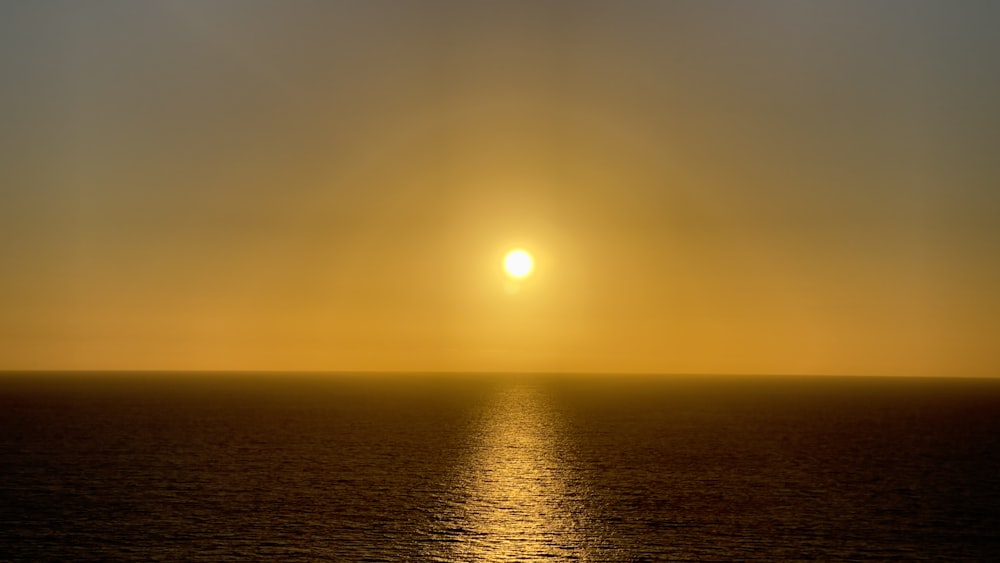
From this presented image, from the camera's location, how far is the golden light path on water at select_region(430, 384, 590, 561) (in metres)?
66.9

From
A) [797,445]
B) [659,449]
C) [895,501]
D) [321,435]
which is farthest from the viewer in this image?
[321,435]

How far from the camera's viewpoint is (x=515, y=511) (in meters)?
82.6

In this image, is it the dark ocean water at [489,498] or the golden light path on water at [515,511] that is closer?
the golden light path on water at [515,511]

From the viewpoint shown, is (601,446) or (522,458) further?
(601,446)

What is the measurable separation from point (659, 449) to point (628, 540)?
71.9m

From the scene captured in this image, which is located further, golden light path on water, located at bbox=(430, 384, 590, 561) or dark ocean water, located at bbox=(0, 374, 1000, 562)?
dark ocean water, located at bbox=(0, 374, 1000, 562)

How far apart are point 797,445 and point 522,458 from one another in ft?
187

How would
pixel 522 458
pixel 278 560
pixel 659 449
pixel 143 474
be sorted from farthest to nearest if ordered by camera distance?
pixel 659 449 < pixel 522 458 < pixel 143 474 < pixel 278 560

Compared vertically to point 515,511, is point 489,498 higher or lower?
higher

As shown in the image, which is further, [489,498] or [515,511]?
[489,498]

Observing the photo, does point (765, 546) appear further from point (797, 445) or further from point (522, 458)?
point (797, 445)

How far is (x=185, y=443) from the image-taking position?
14088cm

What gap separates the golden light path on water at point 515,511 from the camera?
219ft

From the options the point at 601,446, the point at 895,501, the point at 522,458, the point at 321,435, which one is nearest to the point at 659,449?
the point at 601,446
